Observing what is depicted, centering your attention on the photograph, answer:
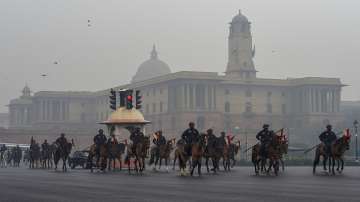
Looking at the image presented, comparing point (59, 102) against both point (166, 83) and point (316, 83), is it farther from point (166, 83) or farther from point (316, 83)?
point (316, 83)

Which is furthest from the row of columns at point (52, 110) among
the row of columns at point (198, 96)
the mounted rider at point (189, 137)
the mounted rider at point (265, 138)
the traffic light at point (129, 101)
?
the mounted rider at point (265, 138)

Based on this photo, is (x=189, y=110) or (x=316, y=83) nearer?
(x=189, y=110)

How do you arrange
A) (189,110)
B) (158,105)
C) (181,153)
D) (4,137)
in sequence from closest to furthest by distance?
(181,153) → (4,137) → (189,110) → (158,105)

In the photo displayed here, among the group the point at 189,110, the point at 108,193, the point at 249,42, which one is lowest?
the point at 108,193

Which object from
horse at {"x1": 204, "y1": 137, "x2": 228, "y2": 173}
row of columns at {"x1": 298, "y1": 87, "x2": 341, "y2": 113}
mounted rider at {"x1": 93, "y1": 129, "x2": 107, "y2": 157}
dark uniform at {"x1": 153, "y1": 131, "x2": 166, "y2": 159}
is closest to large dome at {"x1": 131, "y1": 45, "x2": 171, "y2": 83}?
row of columns at {"x1": 298, "y1": 87, "x2": 341, "y2": 113}

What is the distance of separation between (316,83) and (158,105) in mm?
32884

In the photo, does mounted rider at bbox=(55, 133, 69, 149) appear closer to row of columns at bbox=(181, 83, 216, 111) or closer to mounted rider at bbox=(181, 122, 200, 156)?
mounted rider at bbox=(181, 122, 200, 156)

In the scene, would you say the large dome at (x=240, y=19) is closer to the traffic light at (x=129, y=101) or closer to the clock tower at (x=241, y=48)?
the clock tower at (x=241, y=48)

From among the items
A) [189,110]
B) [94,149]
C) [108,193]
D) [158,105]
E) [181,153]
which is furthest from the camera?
[158,105]

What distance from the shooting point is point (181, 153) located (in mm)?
29562

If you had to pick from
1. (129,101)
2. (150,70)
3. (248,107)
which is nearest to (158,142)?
(129,101)

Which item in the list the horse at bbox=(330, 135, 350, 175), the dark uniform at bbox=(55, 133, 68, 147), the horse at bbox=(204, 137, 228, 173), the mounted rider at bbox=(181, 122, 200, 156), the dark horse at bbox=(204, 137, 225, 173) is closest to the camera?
the mounted rider at bbox=(181, 122, 200, 156)

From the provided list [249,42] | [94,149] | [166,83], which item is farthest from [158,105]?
[94,149]

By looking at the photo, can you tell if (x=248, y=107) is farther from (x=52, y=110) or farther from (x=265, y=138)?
(x=265, y=138)
